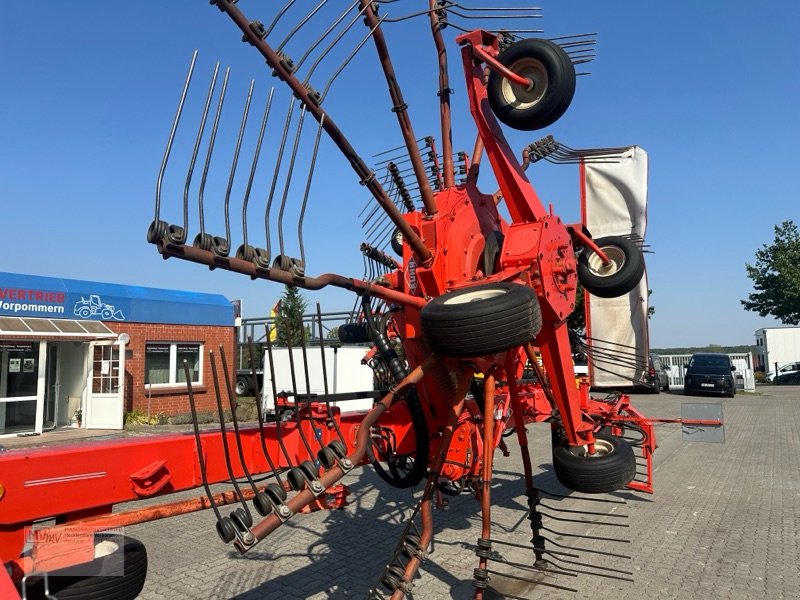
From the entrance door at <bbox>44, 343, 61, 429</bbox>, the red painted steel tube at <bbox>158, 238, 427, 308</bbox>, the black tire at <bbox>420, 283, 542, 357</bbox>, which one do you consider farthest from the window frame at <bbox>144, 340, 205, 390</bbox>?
the black tire at <bbox>420, 283, 542, 357</bbox>

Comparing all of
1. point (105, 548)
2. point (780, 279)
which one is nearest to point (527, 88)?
point (105, 548)

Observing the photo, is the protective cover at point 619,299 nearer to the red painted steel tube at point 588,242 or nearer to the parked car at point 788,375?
the red painted steel tube at point 588,242

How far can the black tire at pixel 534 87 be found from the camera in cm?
395

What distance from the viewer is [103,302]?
16.4 m

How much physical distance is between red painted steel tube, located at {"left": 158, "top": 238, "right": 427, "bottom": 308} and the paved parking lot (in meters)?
1.95

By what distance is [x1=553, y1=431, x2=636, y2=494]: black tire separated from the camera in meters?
4.52

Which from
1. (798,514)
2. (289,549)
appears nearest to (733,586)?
(798,514)

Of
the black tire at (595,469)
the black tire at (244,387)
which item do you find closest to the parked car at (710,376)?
the black tire at (244,387)

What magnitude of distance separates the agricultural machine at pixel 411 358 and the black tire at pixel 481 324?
0.01 meters

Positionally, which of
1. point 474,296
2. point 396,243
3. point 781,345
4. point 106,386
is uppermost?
point 396,243

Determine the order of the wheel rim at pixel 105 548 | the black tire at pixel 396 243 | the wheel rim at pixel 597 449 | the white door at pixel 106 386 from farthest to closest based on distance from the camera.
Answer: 1. the white door at pixel 106 386
2. the black tire at pixel 396 243
3. the wheel rim at pixel 597 449
4. the wheel rim at pixel 105 548

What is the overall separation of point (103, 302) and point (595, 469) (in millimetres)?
15547

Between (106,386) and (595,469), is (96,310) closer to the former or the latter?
(106,386)

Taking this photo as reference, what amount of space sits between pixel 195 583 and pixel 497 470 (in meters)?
5.53
